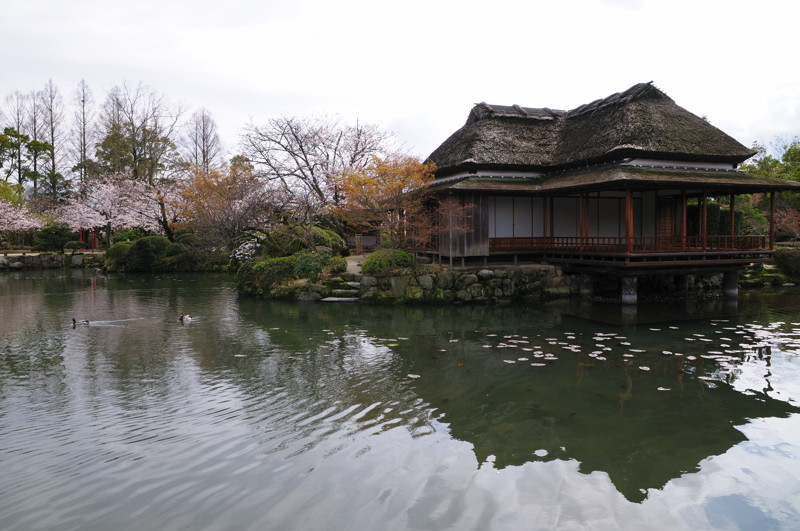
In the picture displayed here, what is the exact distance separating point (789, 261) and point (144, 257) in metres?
31.8

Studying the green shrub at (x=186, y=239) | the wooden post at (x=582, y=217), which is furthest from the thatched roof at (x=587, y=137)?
the green shrub at (x=186, y=239)

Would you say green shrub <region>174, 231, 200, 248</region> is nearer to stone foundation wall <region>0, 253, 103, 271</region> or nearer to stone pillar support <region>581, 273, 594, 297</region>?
stone foundation wall <region>0, 253, 103, 271</region>

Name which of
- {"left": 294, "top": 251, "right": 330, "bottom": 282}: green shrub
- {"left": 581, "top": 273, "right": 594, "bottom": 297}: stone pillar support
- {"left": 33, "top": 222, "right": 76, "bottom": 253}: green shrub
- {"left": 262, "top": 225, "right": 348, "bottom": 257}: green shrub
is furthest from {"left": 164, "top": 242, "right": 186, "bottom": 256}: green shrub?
{"left": 581, "top": 273, "right": 594, "bottom": 297}: stone pillar support

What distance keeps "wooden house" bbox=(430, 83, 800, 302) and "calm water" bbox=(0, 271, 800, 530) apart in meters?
4.29

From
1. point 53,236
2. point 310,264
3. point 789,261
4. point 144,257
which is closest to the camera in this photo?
point 310,264

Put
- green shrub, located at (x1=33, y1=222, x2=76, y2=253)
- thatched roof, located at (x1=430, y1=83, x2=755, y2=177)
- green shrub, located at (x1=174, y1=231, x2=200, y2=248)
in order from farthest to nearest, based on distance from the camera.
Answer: green shrub, located at (x1=33, y1=222, x2=76, y2=253) < green shrub, located at (x1=174, y1=231, x2=200, y2=248) < thatched roof, located at (x1=430, y1=83, x2=755, y2=177)

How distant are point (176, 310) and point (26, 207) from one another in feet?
98.7

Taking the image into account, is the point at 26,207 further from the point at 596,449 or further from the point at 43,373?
the point at 596,449

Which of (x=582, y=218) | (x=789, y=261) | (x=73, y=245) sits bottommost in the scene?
(x=789, y=261)

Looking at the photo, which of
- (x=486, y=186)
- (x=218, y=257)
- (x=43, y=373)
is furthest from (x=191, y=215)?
(x=43, y=373)

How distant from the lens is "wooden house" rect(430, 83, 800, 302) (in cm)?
1533

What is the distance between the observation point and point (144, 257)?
28.9 m

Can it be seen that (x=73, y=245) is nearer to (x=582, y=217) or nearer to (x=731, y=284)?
(x=582, y=217)

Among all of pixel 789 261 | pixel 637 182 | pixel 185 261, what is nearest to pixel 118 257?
pixel 185 261
